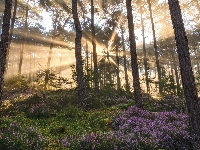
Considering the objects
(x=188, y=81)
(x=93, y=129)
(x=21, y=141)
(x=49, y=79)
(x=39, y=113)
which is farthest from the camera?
(x=49, y=79)

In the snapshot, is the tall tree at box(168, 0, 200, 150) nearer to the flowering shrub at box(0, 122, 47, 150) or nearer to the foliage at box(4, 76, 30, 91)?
the flowering shrub at box(0, 122, 47, 150)

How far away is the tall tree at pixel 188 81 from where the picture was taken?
7148 millimetres

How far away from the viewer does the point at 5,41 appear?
9.90 m

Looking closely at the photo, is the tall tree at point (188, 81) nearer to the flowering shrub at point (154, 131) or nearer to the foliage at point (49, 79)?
the flowering shrub at point (154, 131)

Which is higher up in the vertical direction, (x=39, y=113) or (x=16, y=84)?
(x=16, y=84)

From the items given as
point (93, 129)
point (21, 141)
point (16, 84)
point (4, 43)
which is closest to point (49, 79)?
point (16, 84)

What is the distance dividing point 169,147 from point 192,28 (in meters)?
38.4

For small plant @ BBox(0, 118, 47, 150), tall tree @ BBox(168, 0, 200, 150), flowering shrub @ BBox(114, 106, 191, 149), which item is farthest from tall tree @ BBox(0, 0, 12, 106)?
tall tree @ BBox(168, 0, 200, 150)

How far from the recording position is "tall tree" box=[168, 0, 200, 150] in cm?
715

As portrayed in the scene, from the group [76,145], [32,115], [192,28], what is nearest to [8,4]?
[32,115]

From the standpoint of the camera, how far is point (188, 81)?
293 inches

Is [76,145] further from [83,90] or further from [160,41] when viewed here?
[160,41]

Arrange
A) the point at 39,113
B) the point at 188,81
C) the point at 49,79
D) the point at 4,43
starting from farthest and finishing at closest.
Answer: the point at 49,79
the point at 39,113
the point at 4,43
the point at 188,81

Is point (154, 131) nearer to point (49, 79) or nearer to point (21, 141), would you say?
point (21, 141)
